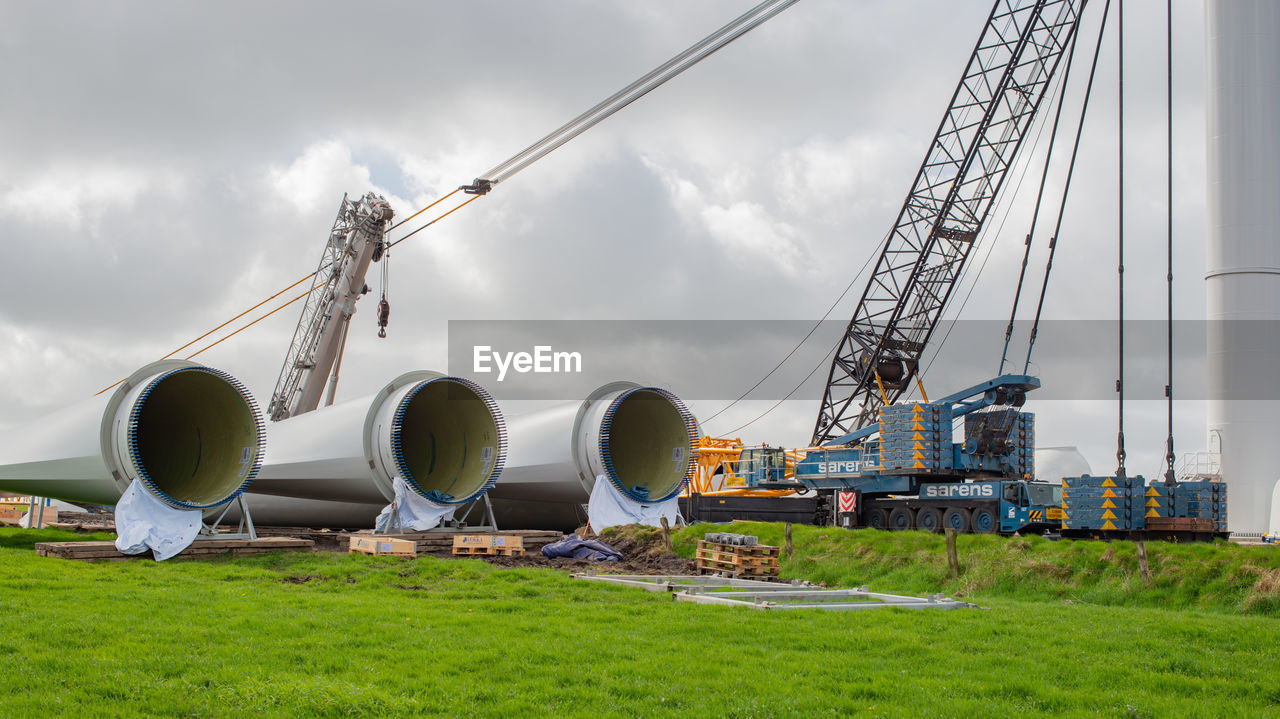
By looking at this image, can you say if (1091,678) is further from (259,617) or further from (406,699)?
(259,617)

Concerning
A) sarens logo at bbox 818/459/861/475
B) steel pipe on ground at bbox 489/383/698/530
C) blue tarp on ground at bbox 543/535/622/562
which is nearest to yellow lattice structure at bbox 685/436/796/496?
sarens logo at bbox 818/459/861/475

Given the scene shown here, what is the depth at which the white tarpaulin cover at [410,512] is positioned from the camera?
2120 centimetres

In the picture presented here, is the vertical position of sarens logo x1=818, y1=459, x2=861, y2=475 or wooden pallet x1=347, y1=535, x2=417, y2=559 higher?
sarens logo x1=818, y1=459, x2=861, y2=475

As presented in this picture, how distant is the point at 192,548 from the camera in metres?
18.5

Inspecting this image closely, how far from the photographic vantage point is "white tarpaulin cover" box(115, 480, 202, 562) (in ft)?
58.3

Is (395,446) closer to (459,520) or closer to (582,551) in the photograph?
(459,520)

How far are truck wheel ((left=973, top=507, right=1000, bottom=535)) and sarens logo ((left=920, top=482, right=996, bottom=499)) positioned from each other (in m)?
0.40

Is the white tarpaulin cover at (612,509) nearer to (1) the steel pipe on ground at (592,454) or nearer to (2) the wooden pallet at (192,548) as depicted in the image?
(1) the steel pipe on ground at (592,454)

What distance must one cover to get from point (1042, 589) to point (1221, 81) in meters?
27.9

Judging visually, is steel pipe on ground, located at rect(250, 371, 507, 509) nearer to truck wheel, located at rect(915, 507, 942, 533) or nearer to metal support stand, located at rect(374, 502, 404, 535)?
metal support stand, located at rect(374, 502, 404, 535)

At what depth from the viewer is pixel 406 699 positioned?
7152 mm

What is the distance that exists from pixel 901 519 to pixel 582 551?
35.7 feet

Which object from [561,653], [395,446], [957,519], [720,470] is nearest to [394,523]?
[395,446]

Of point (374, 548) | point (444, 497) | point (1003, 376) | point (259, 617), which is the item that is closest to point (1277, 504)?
point (1003, 376)
